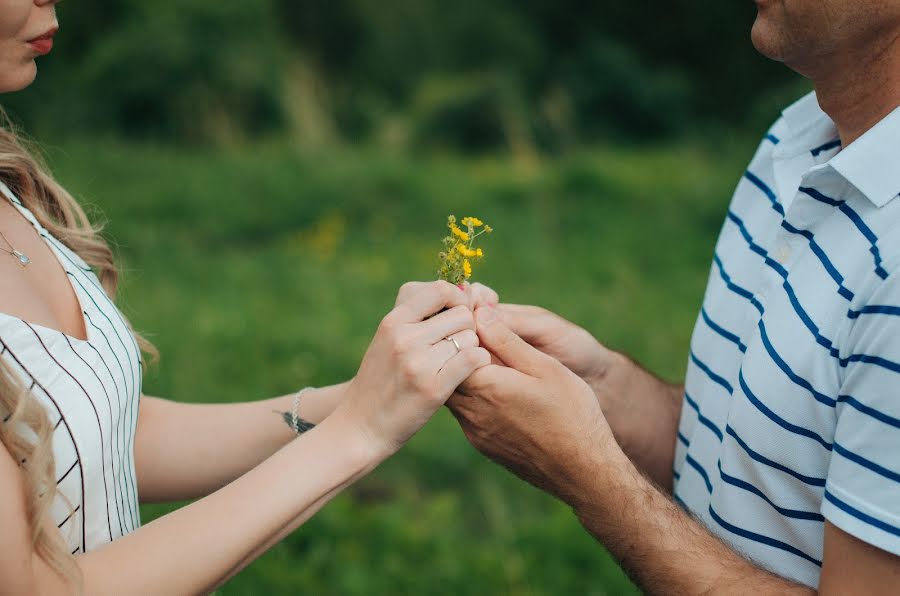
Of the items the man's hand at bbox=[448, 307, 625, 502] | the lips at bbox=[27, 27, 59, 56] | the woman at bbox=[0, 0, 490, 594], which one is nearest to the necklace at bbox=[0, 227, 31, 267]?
the woman at bbox=[0, 0, 490, 594]

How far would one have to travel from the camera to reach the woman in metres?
1.53

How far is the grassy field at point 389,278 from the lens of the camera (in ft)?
12.1

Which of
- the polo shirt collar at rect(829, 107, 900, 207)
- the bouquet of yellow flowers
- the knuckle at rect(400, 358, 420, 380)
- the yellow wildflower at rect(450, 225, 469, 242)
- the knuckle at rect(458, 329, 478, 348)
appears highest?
the polo shirt collar at rect(829, 107, 900, 207)

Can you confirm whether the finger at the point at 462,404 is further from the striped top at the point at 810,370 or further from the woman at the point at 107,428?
the striped top at the point at 810,370

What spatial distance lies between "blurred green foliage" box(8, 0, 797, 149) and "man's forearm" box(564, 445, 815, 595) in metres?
10.0

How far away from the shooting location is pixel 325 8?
561 inches

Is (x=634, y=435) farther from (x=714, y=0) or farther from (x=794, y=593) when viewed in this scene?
(x=714, y=0)

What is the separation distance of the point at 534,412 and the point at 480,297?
314 mm

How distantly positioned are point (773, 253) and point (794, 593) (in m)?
0.65

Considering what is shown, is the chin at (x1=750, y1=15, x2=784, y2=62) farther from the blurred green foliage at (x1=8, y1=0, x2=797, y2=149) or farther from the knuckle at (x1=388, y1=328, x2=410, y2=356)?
the blurred green foliage at (x1=8, y1=0, x2=797, y2=149)

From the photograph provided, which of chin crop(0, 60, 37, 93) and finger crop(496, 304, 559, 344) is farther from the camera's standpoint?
finger crop(496, 304, 559, 344)

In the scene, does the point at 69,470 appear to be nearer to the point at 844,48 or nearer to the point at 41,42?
the point at 41,42

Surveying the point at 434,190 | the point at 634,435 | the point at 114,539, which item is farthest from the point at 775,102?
the point at 114,539

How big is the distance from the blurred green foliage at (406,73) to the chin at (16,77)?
33.2 ft
